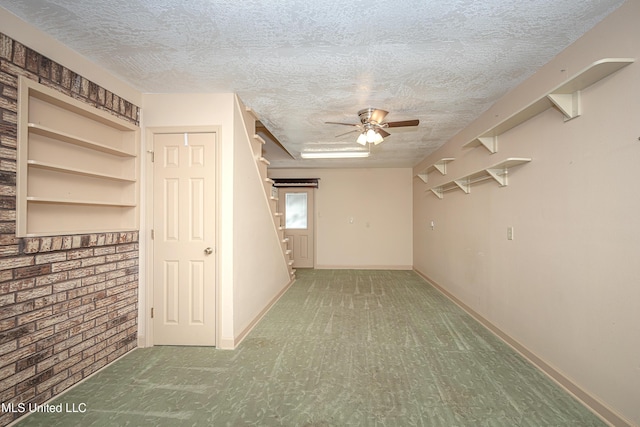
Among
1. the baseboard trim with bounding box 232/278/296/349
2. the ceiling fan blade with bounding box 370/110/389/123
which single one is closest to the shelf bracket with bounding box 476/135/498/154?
the ceiling fan blade with bounding box 370/110/389/123

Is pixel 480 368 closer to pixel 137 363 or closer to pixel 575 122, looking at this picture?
pixel 575 122

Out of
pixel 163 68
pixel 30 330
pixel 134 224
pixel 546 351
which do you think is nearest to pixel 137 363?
pixel 30 330

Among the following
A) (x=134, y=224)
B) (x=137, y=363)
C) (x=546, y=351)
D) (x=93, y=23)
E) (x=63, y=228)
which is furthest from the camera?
(x=134, y=224)

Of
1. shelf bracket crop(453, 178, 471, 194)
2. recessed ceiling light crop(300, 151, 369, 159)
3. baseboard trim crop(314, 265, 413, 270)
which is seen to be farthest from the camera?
baseboard trim crop(314, 265, 413, 270)

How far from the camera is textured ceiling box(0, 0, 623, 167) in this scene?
177 centimetres

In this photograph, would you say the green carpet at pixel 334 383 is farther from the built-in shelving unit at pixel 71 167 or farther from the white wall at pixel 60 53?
the white wall at pixel 60 53

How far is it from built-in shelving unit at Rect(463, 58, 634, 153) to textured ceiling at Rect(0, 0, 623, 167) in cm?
35

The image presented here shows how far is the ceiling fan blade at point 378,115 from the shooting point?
313cm

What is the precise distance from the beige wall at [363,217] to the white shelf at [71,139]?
193 inches

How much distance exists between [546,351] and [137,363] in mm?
3412

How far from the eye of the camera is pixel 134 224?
9.65 feet

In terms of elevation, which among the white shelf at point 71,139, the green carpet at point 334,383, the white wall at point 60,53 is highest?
the white wall at point 60,53

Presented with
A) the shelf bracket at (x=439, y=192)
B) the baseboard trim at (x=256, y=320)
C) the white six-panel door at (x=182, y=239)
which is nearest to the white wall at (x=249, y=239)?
the baseboard trim at (x=256, y=320)

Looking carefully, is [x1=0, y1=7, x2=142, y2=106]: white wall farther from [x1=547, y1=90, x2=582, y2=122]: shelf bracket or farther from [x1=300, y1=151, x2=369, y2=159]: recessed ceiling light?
[x1=547, y1=90, x2=582, y2=122]: shelf bracket
